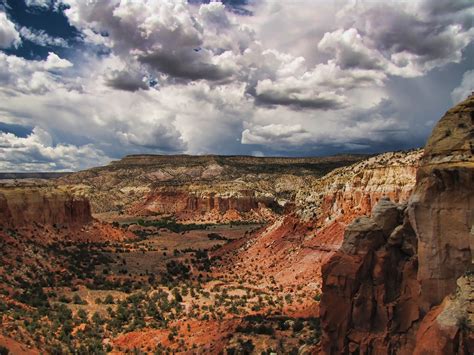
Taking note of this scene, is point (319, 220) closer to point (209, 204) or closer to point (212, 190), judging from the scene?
point (209, 204)

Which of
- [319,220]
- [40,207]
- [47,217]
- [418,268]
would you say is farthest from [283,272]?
[40,207]

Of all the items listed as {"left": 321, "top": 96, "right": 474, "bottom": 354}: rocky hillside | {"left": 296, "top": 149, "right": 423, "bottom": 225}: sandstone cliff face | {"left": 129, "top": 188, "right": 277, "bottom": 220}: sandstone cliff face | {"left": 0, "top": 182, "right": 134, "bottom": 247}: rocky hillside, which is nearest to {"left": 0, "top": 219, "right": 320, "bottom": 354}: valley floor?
{"left": 0, "top": 182, "right": 134, "bottom": 247}: rocky hillside

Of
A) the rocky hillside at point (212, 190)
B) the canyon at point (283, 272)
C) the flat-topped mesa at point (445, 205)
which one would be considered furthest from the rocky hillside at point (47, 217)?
the flat-topped mesa at point (445, 205)

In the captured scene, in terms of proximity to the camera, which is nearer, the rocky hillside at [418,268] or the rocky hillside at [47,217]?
the rocky hillside at [418,268]

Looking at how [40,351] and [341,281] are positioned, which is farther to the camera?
[40,351]

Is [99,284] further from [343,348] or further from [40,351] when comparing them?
[343,348]

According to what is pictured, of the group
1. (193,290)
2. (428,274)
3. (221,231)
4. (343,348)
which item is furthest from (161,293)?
(221,231)

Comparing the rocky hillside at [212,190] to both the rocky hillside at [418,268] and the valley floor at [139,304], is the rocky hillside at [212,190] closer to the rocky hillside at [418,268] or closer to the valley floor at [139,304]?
the valley floor at [139,304]
